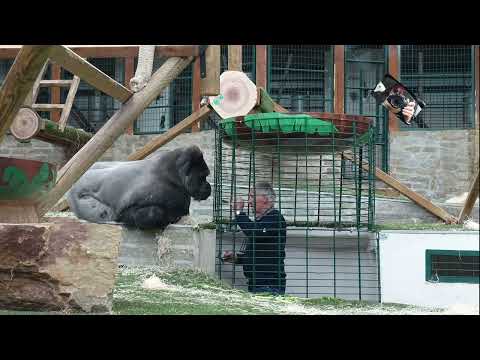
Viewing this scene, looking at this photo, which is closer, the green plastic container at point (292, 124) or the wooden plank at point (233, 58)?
the green plastic container at point (292, 124)

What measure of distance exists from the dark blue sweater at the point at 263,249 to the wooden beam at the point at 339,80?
5069mm

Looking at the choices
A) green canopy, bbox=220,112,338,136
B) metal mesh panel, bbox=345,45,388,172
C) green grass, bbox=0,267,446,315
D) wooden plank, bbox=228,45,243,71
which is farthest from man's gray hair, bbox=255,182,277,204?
metal mesh panel, bbox=345,45,388,172

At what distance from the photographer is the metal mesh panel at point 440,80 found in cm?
1028

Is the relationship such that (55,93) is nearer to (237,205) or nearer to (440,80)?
(440,80)

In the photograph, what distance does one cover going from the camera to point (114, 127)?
381 centimetres

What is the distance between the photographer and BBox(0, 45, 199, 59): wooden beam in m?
3.89

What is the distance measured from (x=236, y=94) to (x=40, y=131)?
2.92 meters

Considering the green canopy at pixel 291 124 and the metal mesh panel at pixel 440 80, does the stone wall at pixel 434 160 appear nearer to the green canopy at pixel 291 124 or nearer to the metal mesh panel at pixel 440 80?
the metal mesh panel at pixel 440 80

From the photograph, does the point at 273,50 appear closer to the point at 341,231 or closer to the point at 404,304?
the point at 341,231

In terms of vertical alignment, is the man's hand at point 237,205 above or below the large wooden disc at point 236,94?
below

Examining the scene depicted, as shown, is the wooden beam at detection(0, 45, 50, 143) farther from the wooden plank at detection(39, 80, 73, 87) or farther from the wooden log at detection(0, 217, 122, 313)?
the wooden plank at detection(39, 80, 73, 87)

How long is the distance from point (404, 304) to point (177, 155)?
1979 mm

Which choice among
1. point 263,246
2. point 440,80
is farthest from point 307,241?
point 440,80

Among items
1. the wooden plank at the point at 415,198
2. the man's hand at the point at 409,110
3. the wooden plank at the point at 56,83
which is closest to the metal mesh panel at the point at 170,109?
the wooden plank at the point at 56,83
